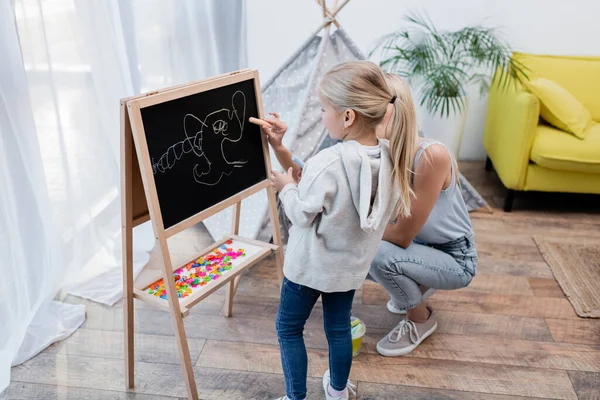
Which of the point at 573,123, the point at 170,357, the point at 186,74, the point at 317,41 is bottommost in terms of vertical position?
the point at 170,357

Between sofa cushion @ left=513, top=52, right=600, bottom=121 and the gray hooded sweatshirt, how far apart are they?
7.52 ft

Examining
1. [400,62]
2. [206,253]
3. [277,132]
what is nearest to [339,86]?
[277,132]

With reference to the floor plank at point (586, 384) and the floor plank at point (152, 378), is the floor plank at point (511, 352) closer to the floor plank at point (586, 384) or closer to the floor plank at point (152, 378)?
the floor plank at point (586, 384)

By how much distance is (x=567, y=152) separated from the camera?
2.91 metres

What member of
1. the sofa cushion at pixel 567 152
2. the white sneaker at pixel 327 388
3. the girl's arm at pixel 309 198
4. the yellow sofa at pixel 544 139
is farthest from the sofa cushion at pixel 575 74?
the girl's arm at pixel 309 198

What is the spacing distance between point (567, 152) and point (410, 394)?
5.65ft

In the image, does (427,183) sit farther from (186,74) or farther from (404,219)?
(186,74)

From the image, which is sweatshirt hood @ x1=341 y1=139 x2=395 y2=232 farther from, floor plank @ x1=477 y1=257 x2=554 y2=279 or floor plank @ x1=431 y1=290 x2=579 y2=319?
floor plank @ x1=477 y1=257 x2=554 y2=279

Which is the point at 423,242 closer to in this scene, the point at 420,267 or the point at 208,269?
the point at 420,267

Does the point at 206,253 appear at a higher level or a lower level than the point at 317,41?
lower

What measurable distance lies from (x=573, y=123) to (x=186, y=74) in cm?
203

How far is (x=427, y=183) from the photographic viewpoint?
1.74m

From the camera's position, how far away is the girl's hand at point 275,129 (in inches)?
71.0

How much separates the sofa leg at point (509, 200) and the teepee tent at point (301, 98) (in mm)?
1092
